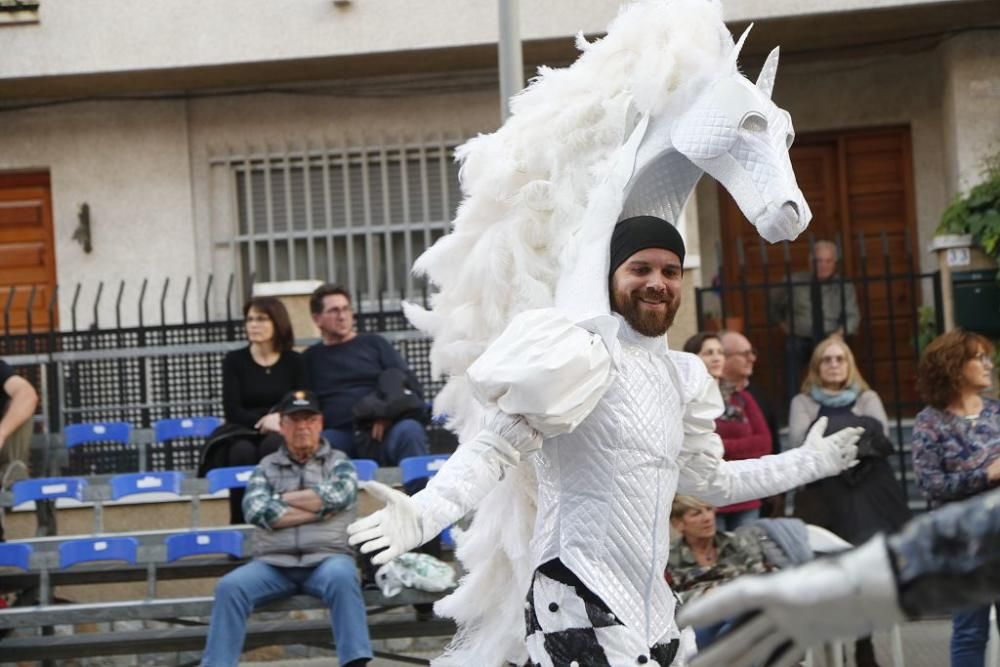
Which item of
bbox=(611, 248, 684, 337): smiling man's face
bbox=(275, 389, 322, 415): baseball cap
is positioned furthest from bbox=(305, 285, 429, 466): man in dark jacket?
bbox=(611, 248, 684, 337): smiling man's face

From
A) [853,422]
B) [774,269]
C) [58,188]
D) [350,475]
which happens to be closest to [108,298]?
[58,188]

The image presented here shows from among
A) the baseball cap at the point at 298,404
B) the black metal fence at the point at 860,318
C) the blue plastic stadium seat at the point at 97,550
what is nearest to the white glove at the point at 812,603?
the baseball cap at the point at 298,404

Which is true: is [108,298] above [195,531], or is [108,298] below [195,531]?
above

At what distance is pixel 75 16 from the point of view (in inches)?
525

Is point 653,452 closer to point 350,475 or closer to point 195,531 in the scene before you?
point 350,475

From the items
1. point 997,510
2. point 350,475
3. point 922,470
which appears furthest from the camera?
point 350,475

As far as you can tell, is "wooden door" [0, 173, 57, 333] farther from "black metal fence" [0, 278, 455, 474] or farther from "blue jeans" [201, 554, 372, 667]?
"blue jeans" [201, 554, 372, 667]

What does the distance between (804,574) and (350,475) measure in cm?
537

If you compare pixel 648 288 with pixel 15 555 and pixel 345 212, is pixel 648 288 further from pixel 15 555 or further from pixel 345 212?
pixel 345 212

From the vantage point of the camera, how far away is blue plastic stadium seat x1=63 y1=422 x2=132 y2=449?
34.1 feet

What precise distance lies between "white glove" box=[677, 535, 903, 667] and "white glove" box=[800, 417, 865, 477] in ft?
7.49

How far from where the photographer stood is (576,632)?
409 centimetres

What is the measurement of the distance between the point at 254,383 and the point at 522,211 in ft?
14.5

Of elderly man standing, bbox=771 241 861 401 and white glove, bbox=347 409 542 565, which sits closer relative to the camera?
white glove, bbox=347 409 542 565
